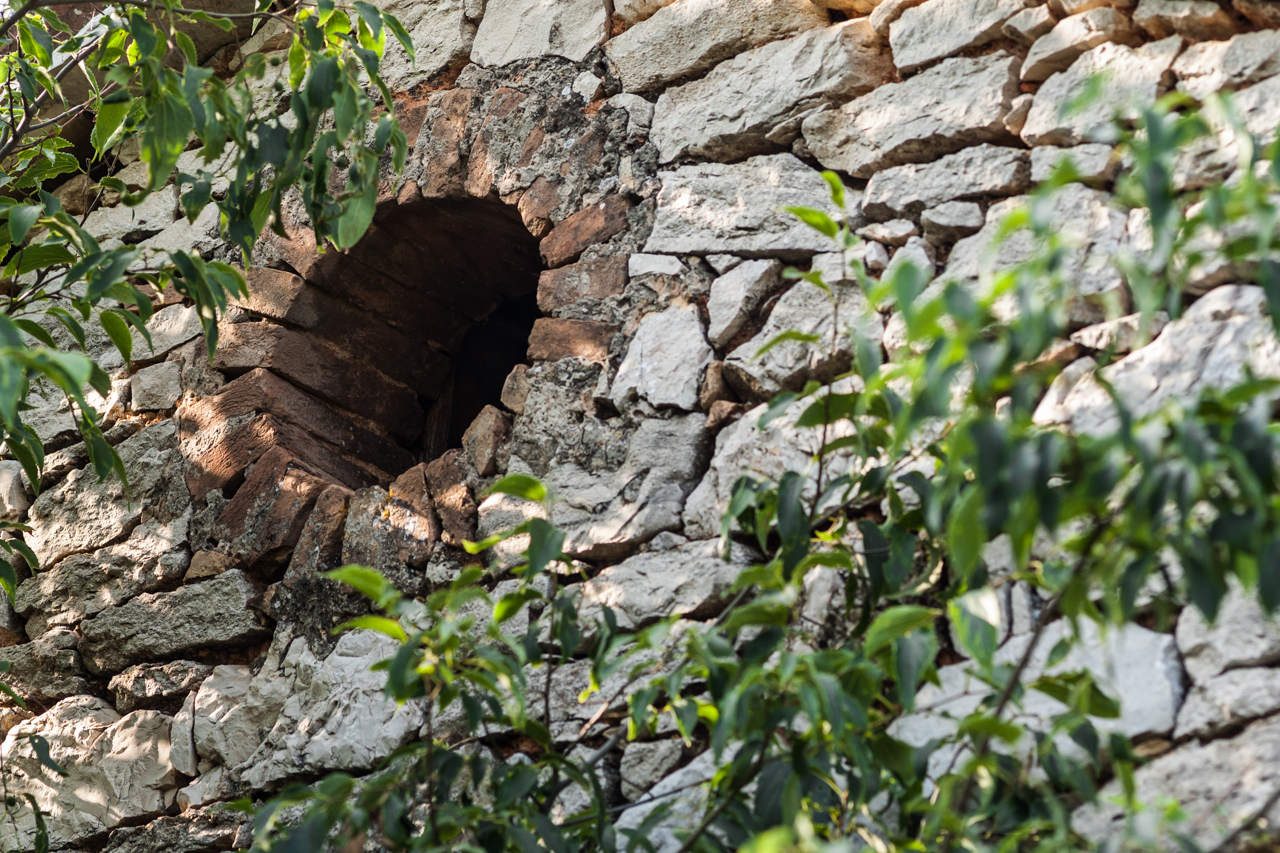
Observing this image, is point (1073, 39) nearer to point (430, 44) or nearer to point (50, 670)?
→ point (430, 44)

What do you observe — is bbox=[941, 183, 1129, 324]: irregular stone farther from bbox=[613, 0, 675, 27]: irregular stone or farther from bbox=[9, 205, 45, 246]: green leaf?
bbox=[9, 205, 45, 246]: green leaf

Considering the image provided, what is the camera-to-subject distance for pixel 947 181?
2.01 meters

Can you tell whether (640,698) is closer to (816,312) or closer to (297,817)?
(816,312)

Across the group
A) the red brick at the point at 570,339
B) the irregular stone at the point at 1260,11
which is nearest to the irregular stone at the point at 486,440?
the red brick at the point at 570,339

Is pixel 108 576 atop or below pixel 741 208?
below

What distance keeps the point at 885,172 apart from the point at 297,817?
169cm

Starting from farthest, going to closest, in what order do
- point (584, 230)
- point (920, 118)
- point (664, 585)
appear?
point (584, 230), point (920, 118), point (664, 585)

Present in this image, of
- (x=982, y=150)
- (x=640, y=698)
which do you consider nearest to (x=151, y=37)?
(x=640, y=698)

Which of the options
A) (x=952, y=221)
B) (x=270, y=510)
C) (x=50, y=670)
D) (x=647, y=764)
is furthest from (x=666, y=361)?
(x=50, y=670)

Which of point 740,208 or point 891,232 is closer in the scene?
point 891,232

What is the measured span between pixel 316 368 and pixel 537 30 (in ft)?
3.34

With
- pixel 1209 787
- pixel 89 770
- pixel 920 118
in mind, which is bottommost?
pixel 89 770

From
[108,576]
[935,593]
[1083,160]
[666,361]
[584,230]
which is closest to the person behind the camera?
[935,593]

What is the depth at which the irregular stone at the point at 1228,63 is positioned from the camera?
1.71 meters
